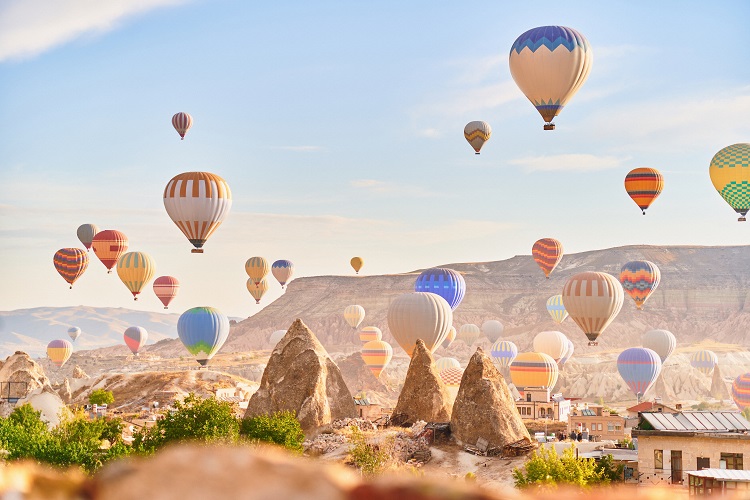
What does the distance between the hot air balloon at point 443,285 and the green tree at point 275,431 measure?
66.8m

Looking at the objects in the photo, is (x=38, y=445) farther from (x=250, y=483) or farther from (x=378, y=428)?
(x=250, y=483)

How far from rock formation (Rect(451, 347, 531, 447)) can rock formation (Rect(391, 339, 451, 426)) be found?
4079 millimetres

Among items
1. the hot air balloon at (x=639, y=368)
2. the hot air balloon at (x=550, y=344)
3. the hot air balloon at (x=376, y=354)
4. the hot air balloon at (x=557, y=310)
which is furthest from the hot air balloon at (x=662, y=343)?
the hot air balloon at (x=376, y=354)

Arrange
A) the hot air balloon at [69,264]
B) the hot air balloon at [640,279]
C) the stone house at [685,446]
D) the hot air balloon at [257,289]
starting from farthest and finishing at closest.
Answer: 1. the hot air balloon at [257,289]
2. the hot air balloon at [640,279]
3. the hot air balloon at [69,264]
4. the stone house at [685,446]

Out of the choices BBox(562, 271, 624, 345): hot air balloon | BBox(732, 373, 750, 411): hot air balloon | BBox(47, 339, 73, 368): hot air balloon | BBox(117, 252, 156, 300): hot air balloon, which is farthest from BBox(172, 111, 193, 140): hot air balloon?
BBox(732, 373, 750, 411): hot air balloon

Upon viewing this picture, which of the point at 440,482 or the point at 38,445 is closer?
the point at 440,482

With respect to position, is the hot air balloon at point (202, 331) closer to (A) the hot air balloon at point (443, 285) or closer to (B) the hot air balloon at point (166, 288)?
(A) the hot air balloon at point (443, 285)

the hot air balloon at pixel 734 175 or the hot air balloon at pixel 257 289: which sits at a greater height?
the hot air balloon at pixel 734 175

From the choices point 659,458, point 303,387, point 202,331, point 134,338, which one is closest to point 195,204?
point 303,387

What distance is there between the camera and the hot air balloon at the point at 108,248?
123625mm

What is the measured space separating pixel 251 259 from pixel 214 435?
129 meters

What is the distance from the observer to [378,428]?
189 feet

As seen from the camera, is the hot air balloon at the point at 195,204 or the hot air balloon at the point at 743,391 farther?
the hot air balloon at the point at 743,391

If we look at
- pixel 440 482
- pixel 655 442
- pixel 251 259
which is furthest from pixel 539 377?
pixel 440 482
